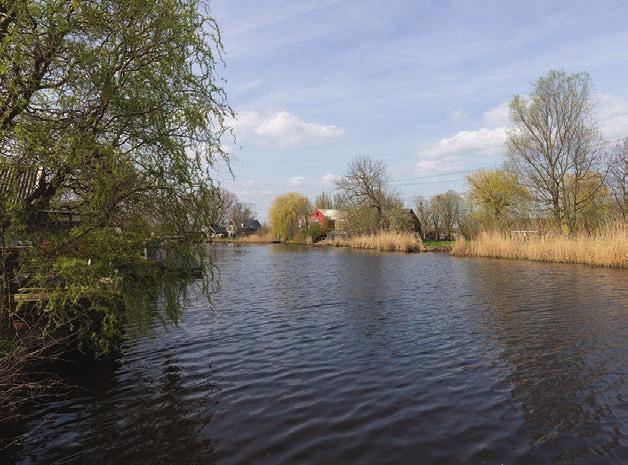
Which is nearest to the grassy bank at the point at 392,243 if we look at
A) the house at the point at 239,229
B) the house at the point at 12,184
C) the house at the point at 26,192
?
the house at the point at 26,192

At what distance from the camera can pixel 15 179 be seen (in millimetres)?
6344

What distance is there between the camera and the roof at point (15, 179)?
245 inches

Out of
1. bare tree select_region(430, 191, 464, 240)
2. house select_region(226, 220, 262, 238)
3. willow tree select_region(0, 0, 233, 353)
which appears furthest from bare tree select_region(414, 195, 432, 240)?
willow tree select_region(0, 0, 233, 353)

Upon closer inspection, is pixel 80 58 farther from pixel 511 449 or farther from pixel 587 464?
pixel 587 464

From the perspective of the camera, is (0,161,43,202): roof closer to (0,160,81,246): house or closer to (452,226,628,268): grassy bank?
(0,160,81,246): house

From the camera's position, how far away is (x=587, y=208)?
3519 cm

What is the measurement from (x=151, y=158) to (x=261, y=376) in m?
4.68

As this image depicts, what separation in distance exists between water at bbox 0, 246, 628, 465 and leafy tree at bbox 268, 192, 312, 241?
198 ft

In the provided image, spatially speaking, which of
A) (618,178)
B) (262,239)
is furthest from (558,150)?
(262,239)

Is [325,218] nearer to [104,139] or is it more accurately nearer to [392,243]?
[392,243]

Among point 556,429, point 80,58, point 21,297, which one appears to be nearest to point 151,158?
point 80,58

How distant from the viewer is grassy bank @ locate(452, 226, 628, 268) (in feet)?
78.6

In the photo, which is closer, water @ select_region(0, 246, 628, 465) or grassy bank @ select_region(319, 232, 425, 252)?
water @ select_region(0, 246, 628, 465)

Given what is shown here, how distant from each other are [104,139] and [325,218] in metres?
70.5
